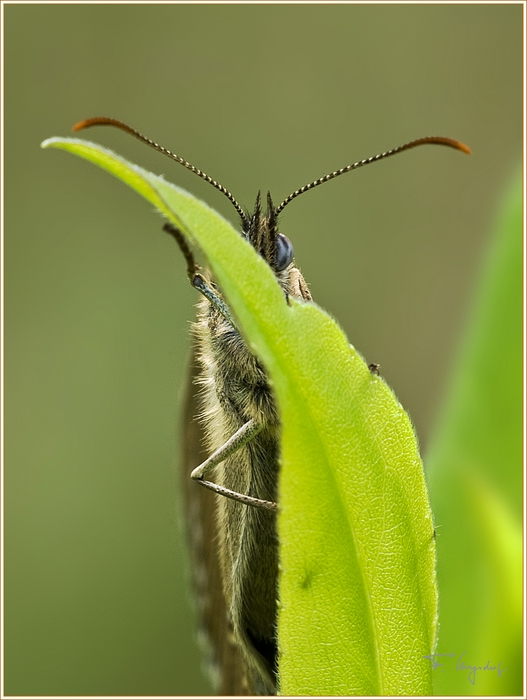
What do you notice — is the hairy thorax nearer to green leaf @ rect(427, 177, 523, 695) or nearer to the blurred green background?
green leaf @ rect(427, 177, 523, 695)

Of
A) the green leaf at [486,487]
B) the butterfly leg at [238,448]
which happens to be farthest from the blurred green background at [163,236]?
the green leaf at [486,487]

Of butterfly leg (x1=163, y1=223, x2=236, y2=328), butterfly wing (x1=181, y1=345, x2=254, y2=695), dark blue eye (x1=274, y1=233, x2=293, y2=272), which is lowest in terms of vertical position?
butterfly wing (x1=181, y1=345, x2=254, y2=695)

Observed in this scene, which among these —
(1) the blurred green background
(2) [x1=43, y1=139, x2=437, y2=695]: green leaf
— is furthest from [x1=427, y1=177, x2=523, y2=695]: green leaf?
(1) the blurred green background

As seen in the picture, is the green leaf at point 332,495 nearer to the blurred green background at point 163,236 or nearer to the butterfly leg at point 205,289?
the butterfly leg at point 205,289

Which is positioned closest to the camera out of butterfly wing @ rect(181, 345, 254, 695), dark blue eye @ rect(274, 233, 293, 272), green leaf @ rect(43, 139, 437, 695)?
green leaf @ rect(43, 139, 437, 695)

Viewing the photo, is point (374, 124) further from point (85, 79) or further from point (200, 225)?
point (200, 225)

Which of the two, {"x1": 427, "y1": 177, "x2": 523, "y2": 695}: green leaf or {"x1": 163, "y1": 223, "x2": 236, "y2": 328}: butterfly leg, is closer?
{"x1": 427, "y1": 177, "x2": 523, "y2": 695}: green leaf
